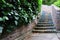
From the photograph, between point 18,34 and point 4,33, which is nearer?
point 4,33

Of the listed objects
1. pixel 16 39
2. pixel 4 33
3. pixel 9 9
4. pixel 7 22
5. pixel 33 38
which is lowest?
pixel 33 38

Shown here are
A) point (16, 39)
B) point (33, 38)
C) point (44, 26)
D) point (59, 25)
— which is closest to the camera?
point (16, 39)

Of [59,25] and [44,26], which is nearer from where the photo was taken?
[59,25]

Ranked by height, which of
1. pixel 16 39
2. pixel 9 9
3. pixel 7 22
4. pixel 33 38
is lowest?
pixel 33 38

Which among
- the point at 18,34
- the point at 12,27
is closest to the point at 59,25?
the point at 18,34

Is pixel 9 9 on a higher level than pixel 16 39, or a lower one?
higher

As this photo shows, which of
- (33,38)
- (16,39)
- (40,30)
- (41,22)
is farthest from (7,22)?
(41,22)

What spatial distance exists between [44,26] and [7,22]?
5321 mm

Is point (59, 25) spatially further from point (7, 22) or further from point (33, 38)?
point (7, 22)

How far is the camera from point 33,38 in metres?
7.43

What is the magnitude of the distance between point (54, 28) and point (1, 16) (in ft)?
18.4

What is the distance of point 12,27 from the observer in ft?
14.0

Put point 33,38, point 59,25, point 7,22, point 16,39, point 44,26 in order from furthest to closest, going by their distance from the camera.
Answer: point 44,26 → point 59,25 → point 33,38 → point 16,39 → point 7,22

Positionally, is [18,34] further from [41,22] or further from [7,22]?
[41,22]
